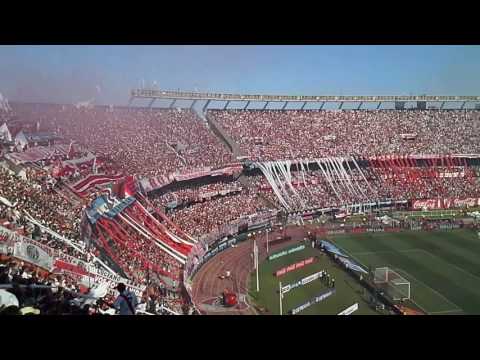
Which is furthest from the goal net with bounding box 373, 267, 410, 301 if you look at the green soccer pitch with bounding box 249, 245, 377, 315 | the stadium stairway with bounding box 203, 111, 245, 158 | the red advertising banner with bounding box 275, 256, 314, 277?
the stadium stairway with bounding box 203, 111, 245, 158

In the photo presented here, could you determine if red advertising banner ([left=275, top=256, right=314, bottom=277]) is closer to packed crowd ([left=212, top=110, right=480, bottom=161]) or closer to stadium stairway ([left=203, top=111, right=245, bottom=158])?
stadium stairway ([left=203, top=111, right=245, bottom=158])

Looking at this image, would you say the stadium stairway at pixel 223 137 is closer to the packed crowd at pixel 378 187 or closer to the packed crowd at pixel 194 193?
the packed crowd at pixel 378 187

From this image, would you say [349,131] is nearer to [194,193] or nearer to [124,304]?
[194,193]

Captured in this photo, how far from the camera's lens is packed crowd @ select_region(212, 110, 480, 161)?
23.7 m

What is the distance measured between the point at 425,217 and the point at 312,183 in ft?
19.2

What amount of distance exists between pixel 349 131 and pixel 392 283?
15.8 meters

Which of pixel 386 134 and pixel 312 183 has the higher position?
pixel 386 134

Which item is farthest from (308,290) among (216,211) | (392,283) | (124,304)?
(124,304)

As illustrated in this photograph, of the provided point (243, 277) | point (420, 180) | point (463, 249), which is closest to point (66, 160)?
point (243, 277)

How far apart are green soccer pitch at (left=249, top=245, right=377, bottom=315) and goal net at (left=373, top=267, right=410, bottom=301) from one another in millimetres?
566

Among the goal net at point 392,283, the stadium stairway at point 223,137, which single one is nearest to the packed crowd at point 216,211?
the stadium stairway at point 223,137

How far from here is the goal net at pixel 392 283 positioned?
10.7 metres

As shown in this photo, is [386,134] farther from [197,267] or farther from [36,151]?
[36,151]

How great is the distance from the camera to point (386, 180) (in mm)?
22984
